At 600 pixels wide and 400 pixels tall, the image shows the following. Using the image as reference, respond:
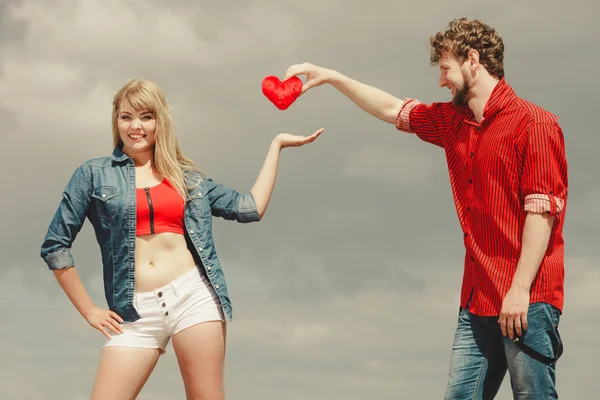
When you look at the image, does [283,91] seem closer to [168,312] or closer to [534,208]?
[168,312]

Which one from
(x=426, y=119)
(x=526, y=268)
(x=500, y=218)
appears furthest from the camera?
(x=426, y=119)

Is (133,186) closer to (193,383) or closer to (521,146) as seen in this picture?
(193,383)

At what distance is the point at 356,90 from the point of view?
746 cm

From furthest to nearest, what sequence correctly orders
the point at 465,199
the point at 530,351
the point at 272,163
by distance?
the point at 272,163 → the point at 465,199 → the point at 530,351

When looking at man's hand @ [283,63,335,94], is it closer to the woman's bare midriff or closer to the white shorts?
the woman's bare midriff

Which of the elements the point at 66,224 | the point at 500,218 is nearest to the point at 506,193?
the point at 500,218

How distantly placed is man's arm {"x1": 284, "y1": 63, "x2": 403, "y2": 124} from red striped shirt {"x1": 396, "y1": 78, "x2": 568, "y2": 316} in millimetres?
990

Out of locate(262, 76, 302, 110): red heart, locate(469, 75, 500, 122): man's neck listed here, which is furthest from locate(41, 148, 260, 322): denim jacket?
locate(469, 75, 500, 122): man's neck

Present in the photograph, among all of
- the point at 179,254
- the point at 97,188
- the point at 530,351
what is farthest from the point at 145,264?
the point at 530,351

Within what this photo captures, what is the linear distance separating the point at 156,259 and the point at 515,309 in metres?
2.71

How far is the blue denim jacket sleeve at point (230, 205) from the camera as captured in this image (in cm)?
712

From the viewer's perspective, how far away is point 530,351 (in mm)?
6086

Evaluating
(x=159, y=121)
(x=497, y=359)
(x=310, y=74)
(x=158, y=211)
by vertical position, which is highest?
(x=310, y=74)

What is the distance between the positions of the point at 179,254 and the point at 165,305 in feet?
1.33
